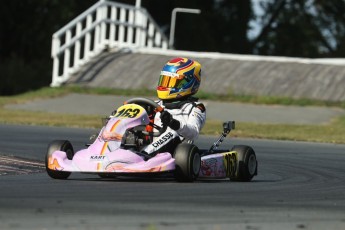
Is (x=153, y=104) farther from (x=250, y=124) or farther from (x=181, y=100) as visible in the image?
(x=250, y=124)

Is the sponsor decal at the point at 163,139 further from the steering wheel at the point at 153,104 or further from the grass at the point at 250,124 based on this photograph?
the grass at the point at 250,124

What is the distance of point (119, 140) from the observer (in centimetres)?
1173

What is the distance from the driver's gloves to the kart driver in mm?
143

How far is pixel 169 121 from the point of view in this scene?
11922 millimetres

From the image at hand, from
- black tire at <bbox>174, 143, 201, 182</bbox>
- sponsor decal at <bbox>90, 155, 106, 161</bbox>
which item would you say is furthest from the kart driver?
sponsor decal at <bbox>90, 155, 106, 161</bbox>

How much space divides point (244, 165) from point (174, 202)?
3362 millimetres

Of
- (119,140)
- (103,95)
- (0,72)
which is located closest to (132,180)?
(119,140)

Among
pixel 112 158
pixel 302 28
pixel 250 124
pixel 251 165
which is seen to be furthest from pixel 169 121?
pixel 302 28

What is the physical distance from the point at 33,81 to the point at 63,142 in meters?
26.4

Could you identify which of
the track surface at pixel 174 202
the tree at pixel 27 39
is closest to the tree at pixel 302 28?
the tree at pixel 27 39

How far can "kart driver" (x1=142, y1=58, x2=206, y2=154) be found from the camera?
40.7ft

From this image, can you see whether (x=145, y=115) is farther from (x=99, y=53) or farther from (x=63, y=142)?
(x=99, y=53)

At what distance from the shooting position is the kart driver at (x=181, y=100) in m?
12.4

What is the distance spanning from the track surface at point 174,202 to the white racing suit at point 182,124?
41cm
